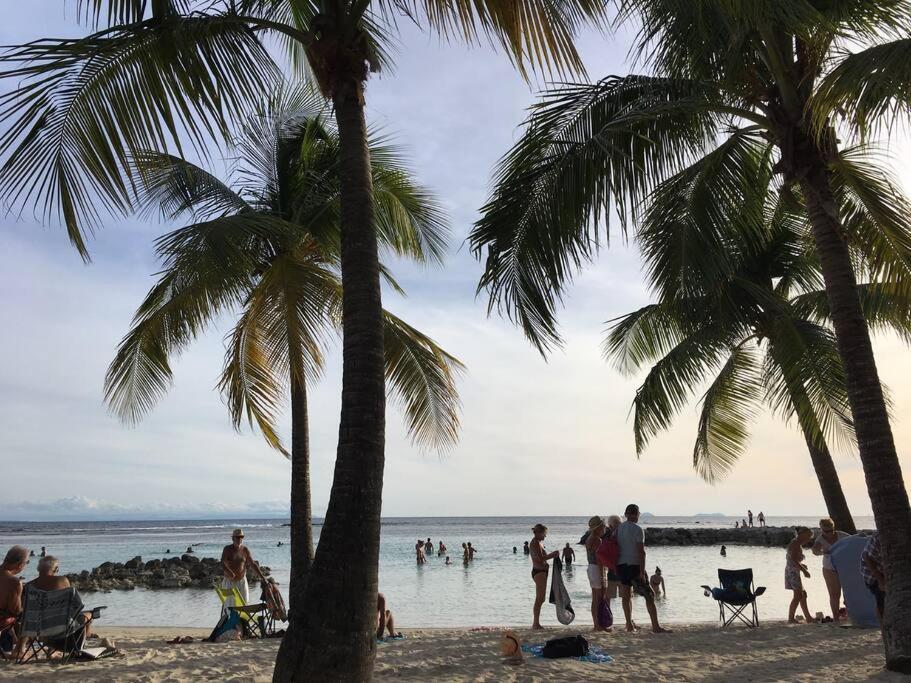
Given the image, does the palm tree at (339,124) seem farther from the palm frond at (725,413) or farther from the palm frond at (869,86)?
the palm frond at (725,413)

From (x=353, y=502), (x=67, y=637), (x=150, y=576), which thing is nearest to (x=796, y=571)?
(x=353, y=502)

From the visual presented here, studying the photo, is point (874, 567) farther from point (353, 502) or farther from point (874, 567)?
point (353, 502)

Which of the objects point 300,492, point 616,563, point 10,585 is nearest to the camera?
point 10,585

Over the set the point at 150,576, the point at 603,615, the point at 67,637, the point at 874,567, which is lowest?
the point at 150,576

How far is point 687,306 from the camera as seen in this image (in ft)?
30.4

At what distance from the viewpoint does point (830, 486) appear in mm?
12117

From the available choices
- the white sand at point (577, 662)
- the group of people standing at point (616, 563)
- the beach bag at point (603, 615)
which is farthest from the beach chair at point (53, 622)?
the beach bag at point (603, 615)

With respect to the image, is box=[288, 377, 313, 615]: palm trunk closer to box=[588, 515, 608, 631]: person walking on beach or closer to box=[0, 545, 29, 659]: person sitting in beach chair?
box=[0, 545, 29, 659]: person sitting in beach chair

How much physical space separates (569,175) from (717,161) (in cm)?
180

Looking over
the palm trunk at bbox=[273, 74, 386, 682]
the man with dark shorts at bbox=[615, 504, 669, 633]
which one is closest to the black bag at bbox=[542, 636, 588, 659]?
the man with dark shorts at bbox=[615, 504, 669, 633]

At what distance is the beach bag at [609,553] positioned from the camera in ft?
29.8

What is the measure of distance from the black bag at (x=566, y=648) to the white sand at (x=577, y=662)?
18 cm

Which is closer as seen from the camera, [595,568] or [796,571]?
[595,568]

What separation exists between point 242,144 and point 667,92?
6699mm
